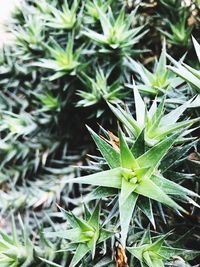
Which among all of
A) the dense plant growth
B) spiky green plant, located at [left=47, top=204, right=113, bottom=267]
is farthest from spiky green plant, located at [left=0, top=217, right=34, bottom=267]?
spiky green plant, located at [left=47, top=204, right=113, bottom=267]

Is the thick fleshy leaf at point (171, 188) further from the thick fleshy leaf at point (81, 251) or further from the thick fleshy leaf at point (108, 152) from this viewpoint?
the thick fleshy leaf at point (81, 251)

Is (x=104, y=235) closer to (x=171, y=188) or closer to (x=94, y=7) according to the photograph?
(x=171, y=188)

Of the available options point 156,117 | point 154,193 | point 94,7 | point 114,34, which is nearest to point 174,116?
point 156,117

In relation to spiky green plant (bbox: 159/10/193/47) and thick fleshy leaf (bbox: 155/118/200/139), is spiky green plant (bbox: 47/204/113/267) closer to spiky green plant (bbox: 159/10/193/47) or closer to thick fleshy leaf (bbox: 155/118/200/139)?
thick fleshy leaf (bbox: 155/118/200/139)

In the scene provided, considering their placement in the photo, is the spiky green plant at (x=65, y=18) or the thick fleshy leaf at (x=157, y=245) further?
the spiky green plant at (x=65, y=18)

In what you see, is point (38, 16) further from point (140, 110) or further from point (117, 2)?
point (140, 110)

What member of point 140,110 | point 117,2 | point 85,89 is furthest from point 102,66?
point 140,110

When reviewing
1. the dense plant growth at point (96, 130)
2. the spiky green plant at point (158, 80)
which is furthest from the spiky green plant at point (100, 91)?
the spiky green plant at point (158, 80)
